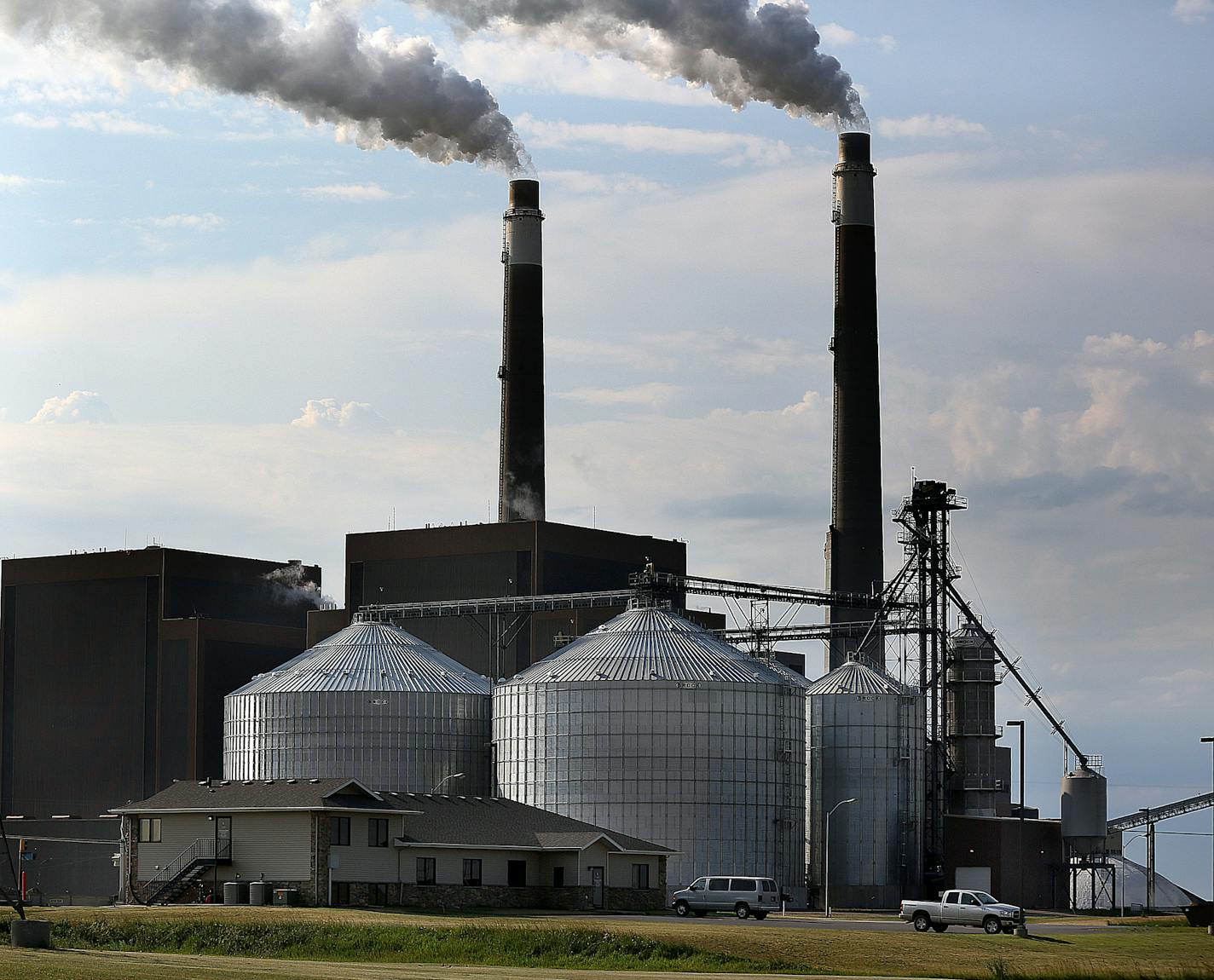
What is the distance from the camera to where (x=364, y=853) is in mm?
93688

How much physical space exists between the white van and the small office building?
656 centimetres

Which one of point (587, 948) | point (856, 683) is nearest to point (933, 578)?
point (856, 683)

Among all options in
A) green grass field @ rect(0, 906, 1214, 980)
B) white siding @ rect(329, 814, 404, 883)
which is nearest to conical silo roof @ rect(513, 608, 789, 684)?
white siding @ rect(329, 814, 404, 883)

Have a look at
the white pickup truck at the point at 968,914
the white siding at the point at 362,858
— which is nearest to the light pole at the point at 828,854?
the white pickup truck at the point at 968,914

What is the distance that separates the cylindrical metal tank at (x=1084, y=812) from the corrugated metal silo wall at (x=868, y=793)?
35.8 ft

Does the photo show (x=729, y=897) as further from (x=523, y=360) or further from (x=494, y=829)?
(x=523, y=360)

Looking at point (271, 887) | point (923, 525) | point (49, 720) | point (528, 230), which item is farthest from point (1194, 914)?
point (49, 720)

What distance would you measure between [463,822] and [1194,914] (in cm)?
3276

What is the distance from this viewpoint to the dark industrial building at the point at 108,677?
504 feet

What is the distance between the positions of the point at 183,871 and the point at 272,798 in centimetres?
493

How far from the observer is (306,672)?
127 meters

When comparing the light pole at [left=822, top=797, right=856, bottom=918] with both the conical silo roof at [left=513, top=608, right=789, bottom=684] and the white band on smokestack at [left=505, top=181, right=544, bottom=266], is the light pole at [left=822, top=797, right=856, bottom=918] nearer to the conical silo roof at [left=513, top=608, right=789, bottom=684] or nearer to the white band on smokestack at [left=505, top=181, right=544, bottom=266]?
the conical silo roof at [left=513, top=608, right=789, bottom=684]

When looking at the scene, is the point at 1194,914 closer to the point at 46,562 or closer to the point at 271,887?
the point at 271,887

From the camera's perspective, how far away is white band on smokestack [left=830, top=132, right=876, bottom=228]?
149000 millimetres
